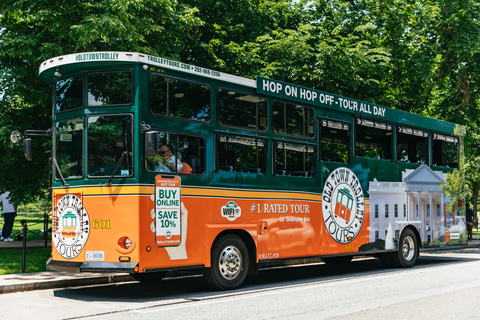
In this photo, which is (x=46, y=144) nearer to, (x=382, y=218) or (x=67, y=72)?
(x=67, y=72)

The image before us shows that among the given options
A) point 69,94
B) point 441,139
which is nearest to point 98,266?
point 69,94

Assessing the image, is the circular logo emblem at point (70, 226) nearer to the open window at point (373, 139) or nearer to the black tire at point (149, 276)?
the black tire at point (149, 276)

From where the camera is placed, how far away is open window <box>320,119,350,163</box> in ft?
39.7

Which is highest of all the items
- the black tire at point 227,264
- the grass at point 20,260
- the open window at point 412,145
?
the open window at point 412,145

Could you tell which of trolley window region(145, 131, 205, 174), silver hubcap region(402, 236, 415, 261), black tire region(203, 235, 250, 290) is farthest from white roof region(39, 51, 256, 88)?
silver hubcap region(402, 236, 415, 261)

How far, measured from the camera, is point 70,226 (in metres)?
9.16

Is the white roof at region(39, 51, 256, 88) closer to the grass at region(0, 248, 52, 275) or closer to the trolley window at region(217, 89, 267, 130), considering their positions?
the trolley window at region(217, 89, 267, 130)

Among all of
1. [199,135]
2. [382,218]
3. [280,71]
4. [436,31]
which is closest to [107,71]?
[199,135]

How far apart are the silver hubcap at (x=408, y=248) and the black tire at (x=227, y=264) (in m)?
6.07

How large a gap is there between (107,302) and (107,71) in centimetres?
381

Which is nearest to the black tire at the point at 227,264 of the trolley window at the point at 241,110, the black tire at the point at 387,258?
the trolley window at the point at 241,110

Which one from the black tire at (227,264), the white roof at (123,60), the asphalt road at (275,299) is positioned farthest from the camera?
the black tire at (227,264)

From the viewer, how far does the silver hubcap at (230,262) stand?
9758 mm

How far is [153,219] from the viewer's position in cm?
872
